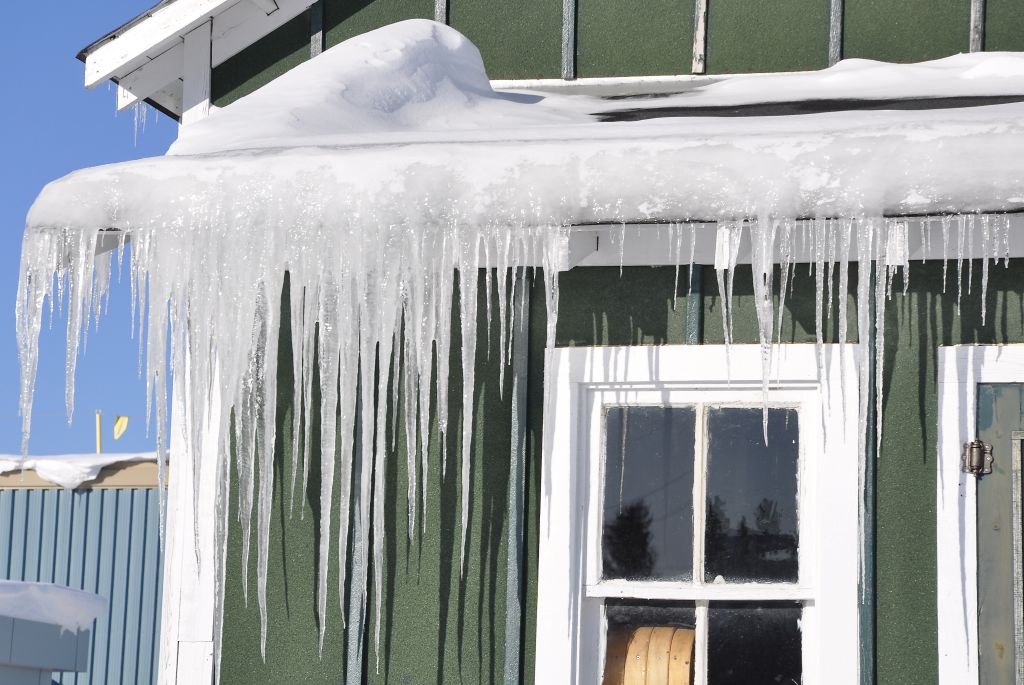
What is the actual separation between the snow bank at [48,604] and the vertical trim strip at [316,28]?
112 inches

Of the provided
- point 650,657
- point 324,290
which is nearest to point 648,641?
point 650,657

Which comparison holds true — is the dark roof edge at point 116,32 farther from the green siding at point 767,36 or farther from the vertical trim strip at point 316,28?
→ the green siding at point 767,36

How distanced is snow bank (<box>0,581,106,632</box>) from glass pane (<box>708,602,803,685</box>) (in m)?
3.34

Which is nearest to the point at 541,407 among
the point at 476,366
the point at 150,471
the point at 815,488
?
Result: the point at 476,366

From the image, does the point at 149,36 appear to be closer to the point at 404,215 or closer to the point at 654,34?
the point at 654,34

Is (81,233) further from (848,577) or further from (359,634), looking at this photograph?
(848,577)

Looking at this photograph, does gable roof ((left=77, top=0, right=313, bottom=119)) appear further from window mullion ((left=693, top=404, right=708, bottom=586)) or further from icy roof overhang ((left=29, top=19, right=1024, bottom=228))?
window mullion ((left=693, top=404, right=708, bottom=586))

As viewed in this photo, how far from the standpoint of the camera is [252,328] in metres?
3.77

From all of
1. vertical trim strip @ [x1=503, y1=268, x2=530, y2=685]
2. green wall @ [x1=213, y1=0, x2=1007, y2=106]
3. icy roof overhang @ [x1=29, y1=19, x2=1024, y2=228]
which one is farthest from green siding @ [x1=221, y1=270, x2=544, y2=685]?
green wall @ [x1=213, y1=0, x2=1007, y2=106]

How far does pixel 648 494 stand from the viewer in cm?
438

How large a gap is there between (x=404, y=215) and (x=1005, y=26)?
119 inches

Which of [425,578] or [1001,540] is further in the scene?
[425,578]

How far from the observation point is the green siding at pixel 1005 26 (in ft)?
17.0

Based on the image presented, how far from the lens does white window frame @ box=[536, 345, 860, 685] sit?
4098 mm
